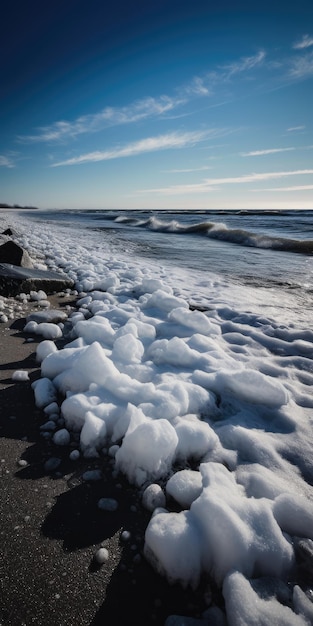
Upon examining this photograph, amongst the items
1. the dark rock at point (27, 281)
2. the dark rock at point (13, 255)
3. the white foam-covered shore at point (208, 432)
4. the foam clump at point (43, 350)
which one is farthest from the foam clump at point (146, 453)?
the dark rock at point (13, 255)

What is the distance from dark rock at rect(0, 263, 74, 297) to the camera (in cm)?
372

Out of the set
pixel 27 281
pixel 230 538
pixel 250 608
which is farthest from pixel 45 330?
pixel 250 608

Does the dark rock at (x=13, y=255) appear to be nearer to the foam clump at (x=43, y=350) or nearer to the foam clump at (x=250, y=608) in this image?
the foam clump at (x=43, y=350)

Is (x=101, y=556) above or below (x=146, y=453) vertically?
below

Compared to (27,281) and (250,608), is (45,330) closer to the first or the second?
(27,281)

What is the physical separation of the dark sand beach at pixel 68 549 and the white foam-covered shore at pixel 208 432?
0.23ft

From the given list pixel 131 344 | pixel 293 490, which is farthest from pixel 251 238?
pixel 293 490

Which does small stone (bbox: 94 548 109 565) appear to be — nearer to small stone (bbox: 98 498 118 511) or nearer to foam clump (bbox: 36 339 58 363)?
small stone (bbox: 98 498 118 511)

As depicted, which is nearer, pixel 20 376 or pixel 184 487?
pixel 184 487

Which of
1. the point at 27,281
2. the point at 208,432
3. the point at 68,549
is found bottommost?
the point at 68,549

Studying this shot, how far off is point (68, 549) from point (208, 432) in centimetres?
81

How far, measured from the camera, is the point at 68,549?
1096 millimetres

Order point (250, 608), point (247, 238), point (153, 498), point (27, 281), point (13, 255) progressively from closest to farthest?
point (250, 608)
point (153, 498)
point (27, 281)
point (13, 255)
point (247, 238)

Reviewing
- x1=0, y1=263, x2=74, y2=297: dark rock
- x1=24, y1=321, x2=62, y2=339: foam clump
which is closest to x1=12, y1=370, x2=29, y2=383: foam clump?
x1=24, y1=321, x2=62, y2=339: foam clump
